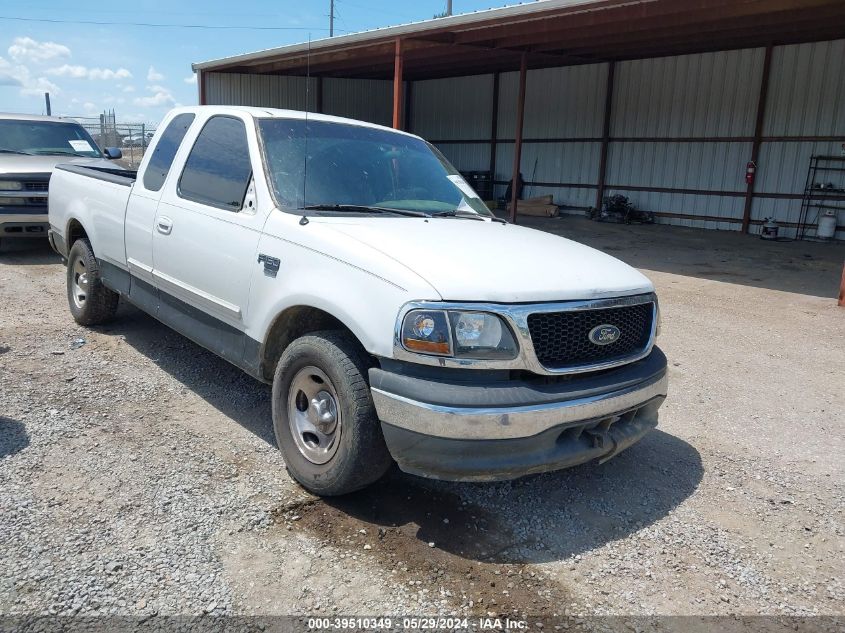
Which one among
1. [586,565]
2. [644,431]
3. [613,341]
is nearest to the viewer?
[586,565]

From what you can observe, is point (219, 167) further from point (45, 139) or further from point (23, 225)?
point (45, 139)

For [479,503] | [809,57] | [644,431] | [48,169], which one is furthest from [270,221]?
[809,57]

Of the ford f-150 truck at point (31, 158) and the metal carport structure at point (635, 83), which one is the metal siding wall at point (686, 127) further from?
the ford f-150 truck at point (31, 158)

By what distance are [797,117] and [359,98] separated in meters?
14.4

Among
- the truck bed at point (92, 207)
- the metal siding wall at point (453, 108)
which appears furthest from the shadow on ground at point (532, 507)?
the metal siding wall at point (453, 108)

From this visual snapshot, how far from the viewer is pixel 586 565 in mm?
3057

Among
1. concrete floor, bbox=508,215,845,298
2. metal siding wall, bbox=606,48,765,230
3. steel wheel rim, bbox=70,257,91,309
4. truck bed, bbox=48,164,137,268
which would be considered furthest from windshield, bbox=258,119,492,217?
metal siding wall, bbox=606,48,765,230

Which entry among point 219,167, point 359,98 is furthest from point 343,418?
point 359,98

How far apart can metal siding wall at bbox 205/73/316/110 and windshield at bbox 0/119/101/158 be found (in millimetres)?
10996

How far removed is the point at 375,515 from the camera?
338cm

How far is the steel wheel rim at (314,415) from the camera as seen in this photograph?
331 centimetres

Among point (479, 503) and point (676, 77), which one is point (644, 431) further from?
point (676, 77)

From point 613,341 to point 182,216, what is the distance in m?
2.82

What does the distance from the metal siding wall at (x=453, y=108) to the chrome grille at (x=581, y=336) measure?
2072 cm
